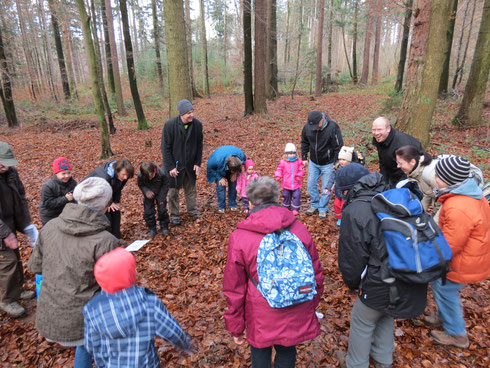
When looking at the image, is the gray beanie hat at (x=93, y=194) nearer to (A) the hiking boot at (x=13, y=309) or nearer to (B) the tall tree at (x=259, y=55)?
(A) the hiking boot at (x=13, y=309)

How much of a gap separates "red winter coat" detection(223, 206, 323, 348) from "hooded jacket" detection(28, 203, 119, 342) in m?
0.99

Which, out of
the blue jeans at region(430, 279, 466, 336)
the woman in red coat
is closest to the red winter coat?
the woman in red coat

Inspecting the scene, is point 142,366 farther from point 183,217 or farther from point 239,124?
point 239,124

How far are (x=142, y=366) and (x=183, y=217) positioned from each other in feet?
13.4

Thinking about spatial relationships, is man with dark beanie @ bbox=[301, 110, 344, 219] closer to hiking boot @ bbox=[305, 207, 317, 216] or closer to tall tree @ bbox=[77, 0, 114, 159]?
hiking boot @ bbox=[305, 207, 317, 216]

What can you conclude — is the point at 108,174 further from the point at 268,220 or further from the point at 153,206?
the point at 268,220

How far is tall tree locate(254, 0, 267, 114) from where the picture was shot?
1199 cm

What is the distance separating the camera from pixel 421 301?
6.98 ft

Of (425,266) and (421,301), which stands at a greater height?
(425,266)

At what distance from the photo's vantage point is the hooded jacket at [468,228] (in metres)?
2.31

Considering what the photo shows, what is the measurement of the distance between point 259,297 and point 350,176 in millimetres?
1564

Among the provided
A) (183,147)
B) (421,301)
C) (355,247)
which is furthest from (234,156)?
(421,301)

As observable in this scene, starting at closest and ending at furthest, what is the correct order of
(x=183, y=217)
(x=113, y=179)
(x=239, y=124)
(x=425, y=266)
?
(x=425, y=266), (x=113, y=179), (x=183, y=217), (x=239, y=124)

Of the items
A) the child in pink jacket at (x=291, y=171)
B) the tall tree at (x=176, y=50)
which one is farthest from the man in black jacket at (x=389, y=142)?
the tall tree at (x=176, y=50)
